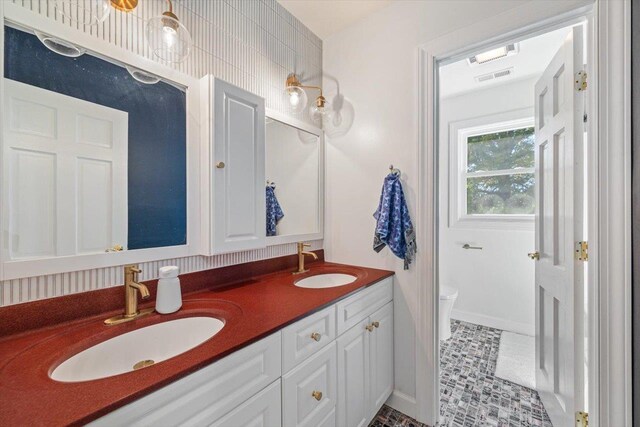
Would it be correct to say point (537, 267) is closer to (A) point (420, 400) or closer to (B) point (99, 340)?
(A) point (420, 400)

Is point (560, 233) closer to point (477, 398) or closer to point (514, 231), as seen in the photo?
point (477, 398)

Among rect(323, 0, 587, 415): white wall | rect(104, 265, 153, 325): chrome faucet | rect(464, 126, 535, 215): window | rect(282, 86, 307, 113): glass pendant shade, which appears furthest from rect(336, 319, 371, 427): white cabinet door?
rect(464, 126, 535, 215): window

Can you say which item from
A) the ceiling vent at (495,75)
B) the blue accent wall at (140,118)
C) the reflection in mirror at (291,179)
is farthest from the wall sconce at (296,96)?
the ceiling vent at (495,75)

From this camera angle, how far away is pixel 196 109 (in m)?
1.26

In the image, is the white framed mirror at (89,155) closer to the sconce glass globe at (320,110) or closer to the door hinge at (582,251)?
the sconce glass globe at (320,110)

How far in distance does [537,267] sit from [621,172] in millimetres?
882

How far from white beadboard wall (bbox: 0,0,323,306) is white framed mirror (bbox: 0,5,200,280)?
46 millimetres

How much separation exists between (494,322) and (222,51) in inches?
129

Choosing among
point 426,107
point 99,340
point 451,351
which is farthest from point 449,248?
point 99,340

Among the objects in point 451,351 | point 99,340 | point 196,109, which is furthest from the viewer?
point 451,351

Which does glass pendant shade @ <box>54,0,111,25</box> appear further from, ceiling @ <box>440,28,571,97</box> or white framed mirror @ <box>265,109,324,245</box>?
ceiling @ <box>440,28,571,97</box>

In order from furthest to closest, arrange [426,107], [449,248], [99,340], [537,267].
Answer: [449,248] → [537,267] → [426,107] → [99,340]

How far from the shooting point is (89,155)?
98 cm

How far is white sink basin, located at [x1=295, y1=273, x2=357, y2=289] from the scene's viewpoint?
167cm
